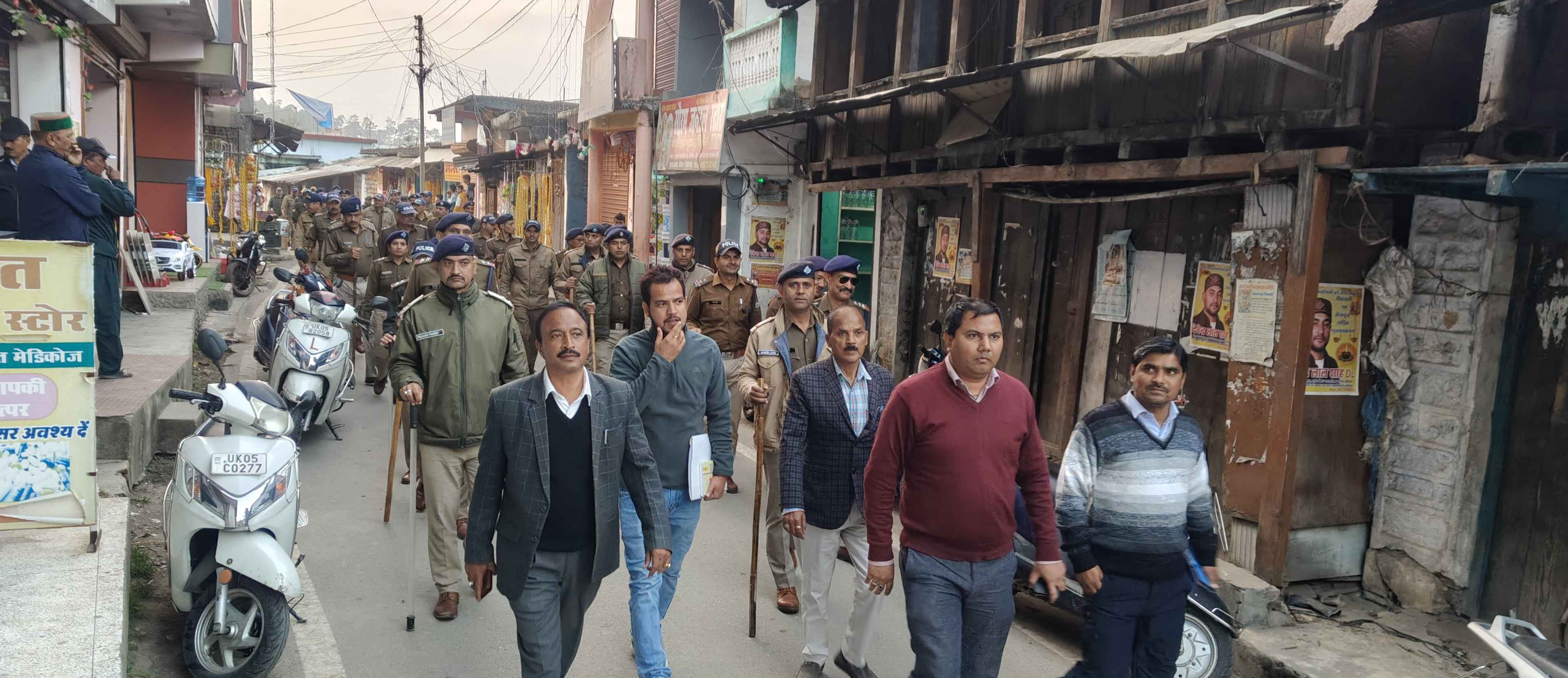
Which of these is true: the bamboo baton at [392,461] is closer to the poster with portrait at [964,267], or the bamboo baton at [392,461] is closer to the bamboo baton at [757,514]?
the bamboo baton at [757,514]

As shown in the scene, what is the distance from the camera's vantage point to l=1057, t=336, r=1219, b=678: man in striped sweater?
405 cm

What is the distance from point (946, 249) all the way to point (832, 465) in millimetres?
6086

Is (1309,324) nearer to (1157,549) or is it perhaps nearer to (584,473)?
(1157,549)

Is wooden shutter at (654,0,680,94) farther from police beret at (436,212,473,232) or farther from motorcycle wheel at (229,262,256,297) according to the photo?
police beret at (436,212,473,232)

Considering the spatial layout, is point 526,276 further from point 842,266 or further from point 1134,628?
point 1134,628

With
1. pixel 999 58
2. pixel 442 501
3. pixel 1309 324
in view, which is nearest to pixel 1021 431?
pixel 1309 324

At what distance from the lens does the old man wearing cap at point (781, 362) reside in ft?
19.6

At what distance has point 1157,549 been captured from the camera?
404 cm

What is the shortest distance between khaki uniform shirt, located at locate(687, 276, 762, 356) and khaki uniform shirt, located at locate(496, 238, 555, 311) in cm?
300

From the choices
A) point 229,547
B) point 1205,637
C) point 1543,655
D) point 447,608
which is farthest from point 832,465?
point 1543,655

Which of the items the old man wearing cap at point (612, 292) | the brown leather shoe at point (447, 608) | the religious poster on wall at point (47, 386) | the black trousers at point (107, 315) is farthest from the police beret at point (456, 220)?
the religious poster on wall at point (47, 386)

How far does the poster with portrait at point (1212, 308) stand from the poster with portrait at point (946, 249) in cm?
345

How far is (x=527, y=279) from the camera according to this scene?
11227 millimetres

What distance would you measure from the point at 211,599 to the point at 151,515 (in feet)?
8.06
